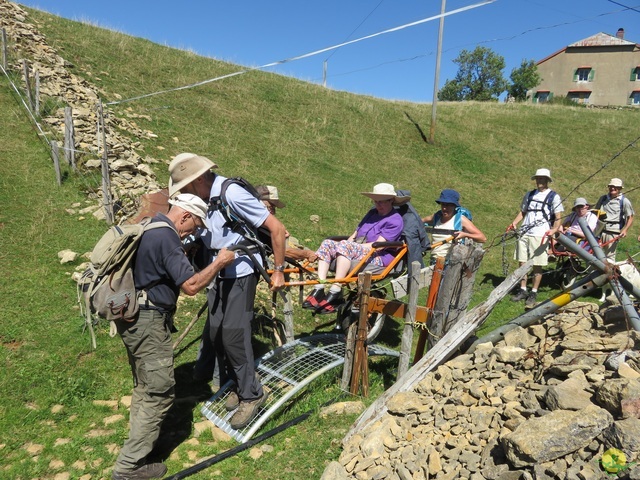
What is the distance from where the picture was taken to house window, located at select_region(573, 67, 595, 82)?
158ft

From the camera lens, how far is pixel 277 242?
12.0 feet

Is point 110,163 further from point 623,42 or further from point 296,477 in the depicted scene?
point 623,42

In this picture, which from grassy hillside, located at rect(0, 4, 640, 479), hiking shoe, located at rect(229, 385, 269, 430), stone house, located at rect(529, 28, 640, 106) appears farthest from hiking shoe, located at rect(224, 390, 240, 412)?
stone house, located at rect(529, 28, 640, 106)

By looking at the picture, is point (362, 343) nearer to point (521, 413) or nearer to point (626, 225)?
point (521, 413)

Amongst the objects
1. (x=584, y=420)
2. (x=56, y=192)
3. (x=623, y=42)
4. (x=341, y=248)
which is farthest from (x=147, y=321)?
(x=623, y=42)

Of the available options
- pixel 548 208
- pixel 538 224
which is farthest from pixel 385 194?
pixel 548 208

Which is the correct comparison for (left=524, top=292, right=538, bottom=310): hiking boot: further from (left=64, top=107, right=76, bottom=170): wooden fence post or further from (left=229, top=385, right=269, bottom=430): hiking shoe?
(left=64, top=107, right=76, bottom=170): wooden fence post

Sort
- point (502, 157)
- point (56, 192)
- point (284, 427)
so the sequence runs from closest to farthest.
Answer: point (284, 427) → point (56, 192) → point (502, 157)

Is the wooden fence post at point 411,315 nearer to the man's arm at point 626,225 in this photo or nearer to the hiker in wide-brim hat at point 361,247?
the hiker in wide-brim hat at point 361,247

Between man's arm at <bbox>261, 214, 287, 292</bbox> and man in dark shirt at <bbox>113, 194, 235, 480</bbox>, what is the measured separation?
47 cm

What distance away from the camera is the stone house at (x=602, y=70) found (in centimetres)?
4653

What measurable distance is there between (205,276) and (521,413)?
242 cm

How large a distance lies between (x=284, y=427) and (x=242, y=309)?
3.72ft

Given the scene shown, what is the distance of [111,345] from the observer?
5.03 meters
